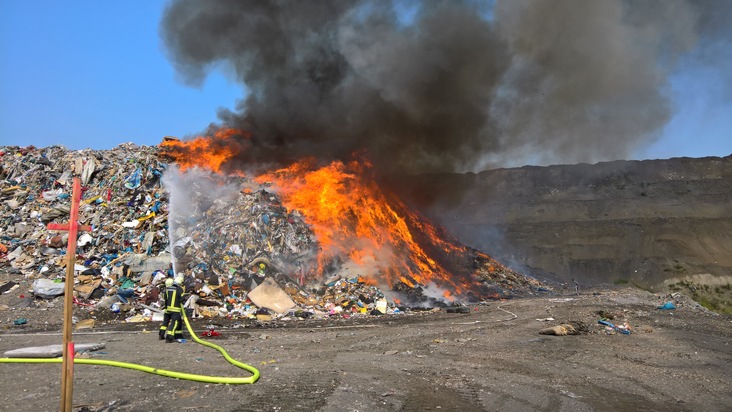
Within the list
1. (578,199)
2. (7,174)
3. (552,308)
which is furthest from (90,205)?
(578,199)

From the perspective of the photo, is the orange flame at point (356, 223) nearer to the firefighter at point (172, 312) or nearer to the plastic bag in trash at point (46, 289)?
the firefighter at point (172, 312)

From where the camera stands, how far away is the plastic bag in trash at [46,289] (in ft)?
43.9

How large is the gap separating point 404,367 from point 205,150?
15.7m

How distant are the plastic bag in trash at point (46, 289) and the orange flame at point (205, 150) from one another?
685cm

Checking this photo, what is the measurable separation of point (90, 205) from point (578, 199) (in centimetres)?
3636

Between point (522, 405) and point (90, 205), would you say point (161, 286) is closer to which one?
point (90, 205)

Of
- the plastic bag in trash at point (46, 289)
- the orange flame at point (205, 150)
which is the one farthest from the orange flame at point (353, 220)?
the plastic bag in trash at point (46, 289)

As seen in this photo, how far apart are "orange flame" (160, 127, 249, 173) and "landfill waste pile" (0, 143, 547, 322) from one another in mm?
762

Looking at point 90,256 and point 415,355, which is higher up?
point 90,256

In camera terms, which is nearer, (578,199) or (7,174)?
(7,174)

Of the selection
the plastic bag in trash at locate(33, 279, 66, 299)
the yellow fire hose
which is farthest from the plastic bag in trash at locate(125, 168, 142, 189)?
the yellow fire hose

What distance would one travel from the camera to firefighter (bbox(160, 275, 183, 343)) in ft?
29.8

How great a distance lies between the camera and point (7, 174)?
2038 centimetres

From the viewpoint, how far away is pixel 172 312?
9266 millimetres
